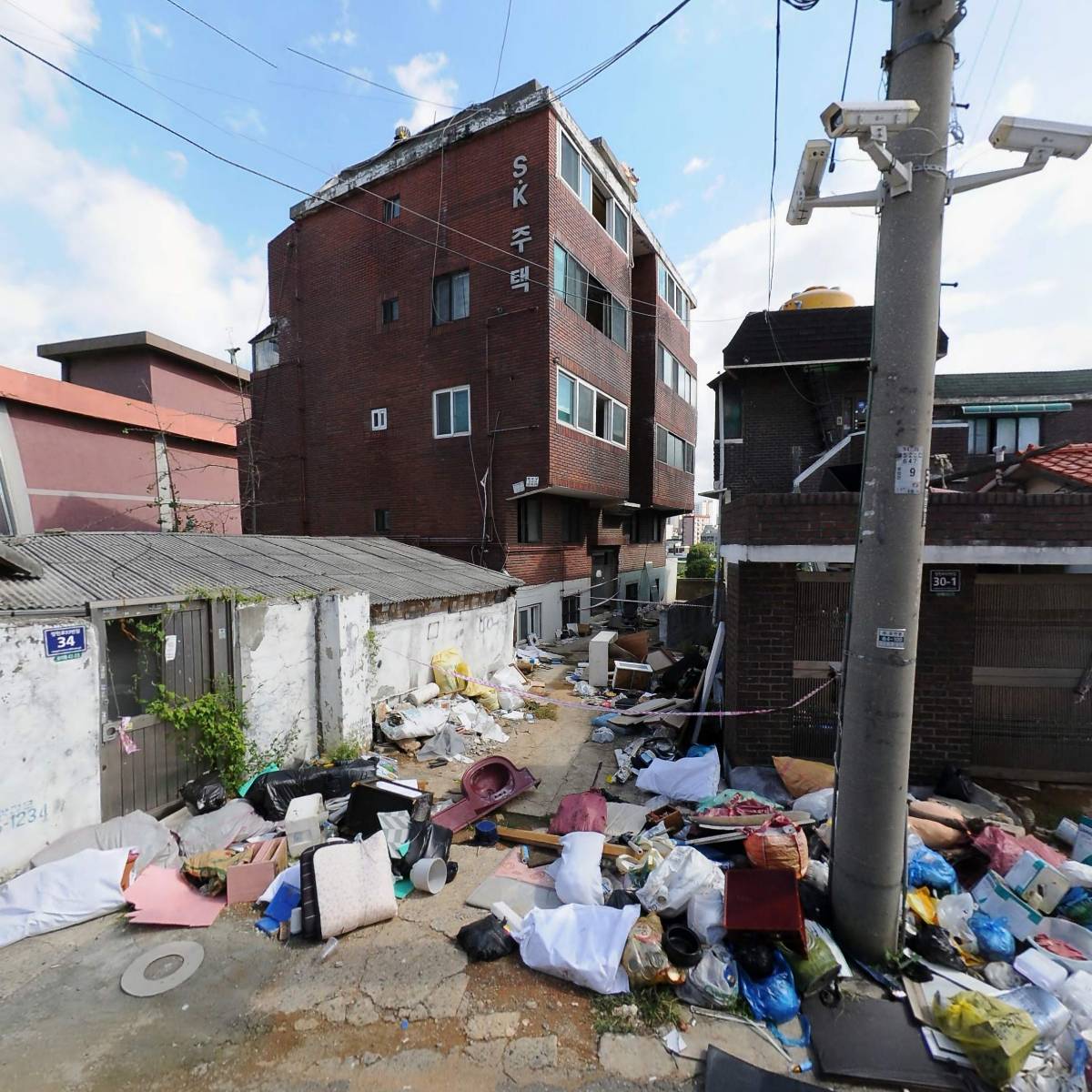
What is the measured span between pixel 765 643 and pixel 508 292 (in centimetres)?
1092

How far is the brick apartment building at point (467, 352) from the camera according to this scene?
1331 cm

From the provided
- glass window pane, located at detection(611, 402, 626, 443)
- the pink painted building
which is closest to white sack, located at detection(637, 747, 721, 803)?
glass window pane, located at detection(611, 402, 626, 443)

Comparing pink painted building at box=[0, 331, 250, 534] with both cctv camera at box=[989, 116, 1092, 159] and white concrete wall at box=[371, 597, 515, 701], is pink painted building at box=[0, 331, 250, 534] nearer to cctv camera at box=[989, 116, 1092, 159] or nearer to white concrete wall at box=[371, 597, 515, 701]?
white concrete wall at box=[371, 597, 515, 701]

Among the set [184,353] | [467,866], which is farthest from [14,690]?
[184,353]

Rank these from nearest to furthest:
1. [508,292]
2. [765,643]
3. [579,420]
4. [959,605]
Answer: [959,605]
[765,643]
[508,292]
[579,420]

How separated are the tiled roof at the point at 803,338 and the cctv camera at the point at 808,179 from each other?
465 inches

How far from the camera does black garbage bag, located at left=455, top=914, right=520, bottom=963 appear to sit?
145 inches

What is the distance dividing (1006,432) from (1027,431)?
0.55m

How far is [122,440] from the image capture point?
635 inches

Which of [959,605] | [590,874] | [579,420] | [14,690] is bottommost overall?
[590,874]

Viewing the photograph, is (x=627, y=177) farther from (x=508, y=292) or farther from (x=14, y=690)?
(x=14, y=690)

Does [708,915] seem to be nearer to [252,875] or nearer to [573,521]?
[252,875]

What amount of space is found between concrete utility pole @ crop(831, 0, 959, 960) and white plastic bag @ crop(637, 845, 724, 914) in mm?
949

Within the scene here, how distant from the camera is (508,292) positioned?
13398 mm
